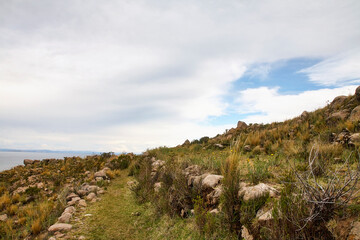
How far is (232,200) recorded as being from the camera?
335 centimetres

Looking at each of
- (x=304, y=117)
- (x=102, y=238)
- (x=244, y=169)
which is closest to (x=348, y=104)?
(x=304, y=117)

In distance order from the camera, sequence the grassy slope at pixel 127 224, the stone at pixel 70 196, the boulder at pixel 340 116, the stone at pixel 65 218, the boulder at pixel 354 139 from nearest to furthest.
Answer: the grassy slope at pixel 127 224, the stone at pixel 65 218, the boulder at pixel 354 139, the stone at pixel 70 196, the boulder at pixel 340 116

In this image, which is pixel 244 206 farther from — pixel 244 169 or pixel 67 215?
pixel 67 215

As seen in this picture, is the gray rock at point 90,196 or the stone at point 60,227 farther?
the gray rock at point 90,196

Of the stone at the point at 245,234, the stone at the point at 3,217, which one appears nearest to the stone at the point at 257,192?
the stone at the point at 245,234

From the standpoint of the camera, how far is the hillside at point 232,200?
7.61 ft

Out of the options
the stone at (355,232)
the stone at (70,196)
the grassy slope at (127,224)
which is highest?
the stone at (355,232)

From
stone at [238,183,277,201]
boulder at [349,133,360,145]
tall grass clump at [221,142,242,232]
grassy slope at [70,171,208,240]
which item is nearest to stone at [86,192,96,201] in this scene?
grassy slope at [70,171,208,240]

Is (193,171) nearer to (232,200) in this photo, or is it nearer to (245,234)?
(232,200)

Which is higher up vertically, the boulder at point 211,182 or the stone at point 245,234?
the boulder at point 211,182

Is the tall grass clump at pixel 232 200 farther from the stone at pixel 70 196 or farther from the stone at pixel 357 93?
the stone at pixel 357 93

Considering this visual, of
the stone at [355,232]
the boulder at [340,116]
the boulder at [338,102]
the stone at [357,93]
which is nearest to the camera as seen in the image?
the stone at [355,232]

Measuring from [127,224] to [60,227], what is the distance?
164 cm

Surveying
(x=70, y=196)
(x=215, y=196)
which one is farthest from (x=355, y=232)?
(x=70, y=196)
